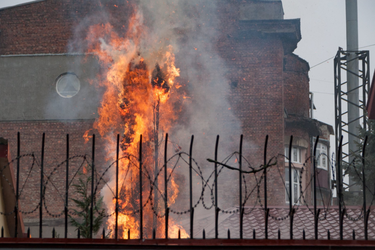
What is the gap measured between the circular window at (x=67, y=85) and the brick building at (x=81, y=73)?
0.14 feet

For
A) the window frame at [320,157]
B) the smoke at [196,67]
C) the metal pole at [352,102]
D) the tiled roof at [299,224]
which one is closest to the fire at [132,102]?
the smoke at [196,67]

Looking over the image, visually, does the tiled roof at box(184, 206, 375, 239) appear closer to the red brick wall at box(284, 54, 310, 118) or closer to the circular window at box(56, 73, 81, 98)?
the circular window at box(56, 73, 81, 98)

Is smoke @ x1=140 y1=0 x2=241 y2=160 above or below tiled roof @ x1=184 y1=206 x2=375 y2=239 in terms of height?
above

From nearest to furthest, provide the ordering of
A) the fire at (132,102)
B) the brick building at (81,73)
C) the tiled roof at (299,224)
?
1. the tiled roof at (299,224)
2. the fire at (132,102)
3. the brick building at (81,73)

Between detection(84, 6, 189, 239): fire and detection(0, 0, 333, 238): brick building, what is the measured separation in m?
0.53

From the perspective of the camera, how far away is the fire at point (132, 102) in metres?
14.5

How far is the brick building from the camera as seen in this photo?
19125 millimetres

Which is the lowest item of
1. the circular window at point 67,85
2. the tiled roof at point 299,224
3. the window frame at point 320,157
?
the tiled roof at point 299,224

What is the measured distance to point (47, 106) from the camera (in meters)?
19.9

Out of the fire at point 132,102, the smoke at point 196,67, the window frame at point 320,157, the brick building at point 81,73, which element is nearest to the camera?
the fire at point 132,102

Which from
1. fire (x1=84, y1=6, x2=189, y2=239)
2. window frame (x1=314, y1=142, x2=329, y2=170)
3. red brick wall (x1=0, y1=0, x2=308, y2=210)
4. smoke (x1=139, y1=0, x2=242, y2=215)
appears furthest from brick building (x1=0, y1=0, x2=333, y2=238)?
window frame (x1=314, y1=142, x2=329, y2=170)

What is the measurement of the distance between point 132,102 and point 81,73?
4.47 meters

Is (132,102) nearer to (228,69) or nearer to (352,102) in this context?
(228,69)

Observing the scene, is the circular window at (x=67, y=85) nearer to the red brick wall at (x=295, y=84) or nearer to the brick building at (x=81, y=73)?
the brick building at (x=81, y=73)
